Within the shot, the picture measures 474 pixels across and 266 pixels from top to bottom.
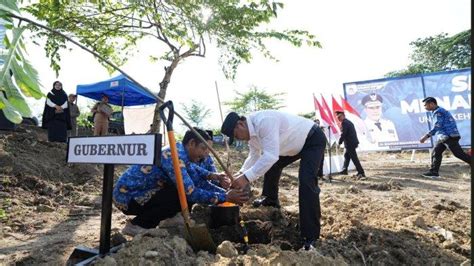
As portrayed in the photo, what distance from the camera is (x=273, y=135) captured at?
2.97 metres

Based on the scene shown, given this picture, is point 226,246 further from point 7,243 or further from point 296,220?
point 7,243

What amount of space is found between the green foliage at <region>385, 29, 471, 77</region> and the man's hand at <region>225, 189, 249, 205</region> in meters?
29.6

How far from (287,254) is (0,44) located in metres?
1.71

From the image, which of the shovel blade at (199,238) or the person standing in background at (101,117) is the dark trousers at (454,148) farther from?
the person standing in background at (101,117)

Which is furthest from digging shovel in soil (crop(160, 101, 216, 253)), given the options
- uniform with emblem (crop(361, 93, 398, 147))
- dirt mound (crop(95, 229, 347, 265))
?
uniform with emblem (crop(361, 93, 398, 147))

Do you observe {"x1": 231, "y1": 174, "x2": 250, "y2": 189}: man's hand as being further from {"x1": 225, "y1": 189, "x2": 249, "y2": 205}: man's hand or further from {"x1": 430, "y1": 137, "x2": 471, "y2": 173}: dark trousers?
{"x1": 430, "y1": 137, "x2": 471, "y2": 173}: dark trousers

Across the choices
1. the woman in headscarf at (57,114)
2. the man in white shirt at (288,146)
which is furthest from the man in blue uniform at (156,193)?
the woman in headscarf at (57,114)

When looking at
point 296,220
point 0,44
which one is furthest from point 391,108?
Result: point 0,44

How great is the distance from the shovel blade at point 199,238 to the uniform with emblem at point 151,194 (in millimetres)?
509

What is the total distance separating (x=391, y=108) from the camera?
11180 millimetres

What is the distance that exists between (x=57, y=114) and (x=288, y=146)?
6.17 meters

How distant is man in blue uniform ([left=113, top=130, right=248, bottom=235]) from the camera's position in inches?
118

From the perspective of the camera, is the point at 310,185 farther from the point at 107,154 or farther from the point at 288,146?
the point at 107,154

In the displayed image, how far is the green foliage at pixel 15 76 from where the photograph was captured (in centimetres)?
129
